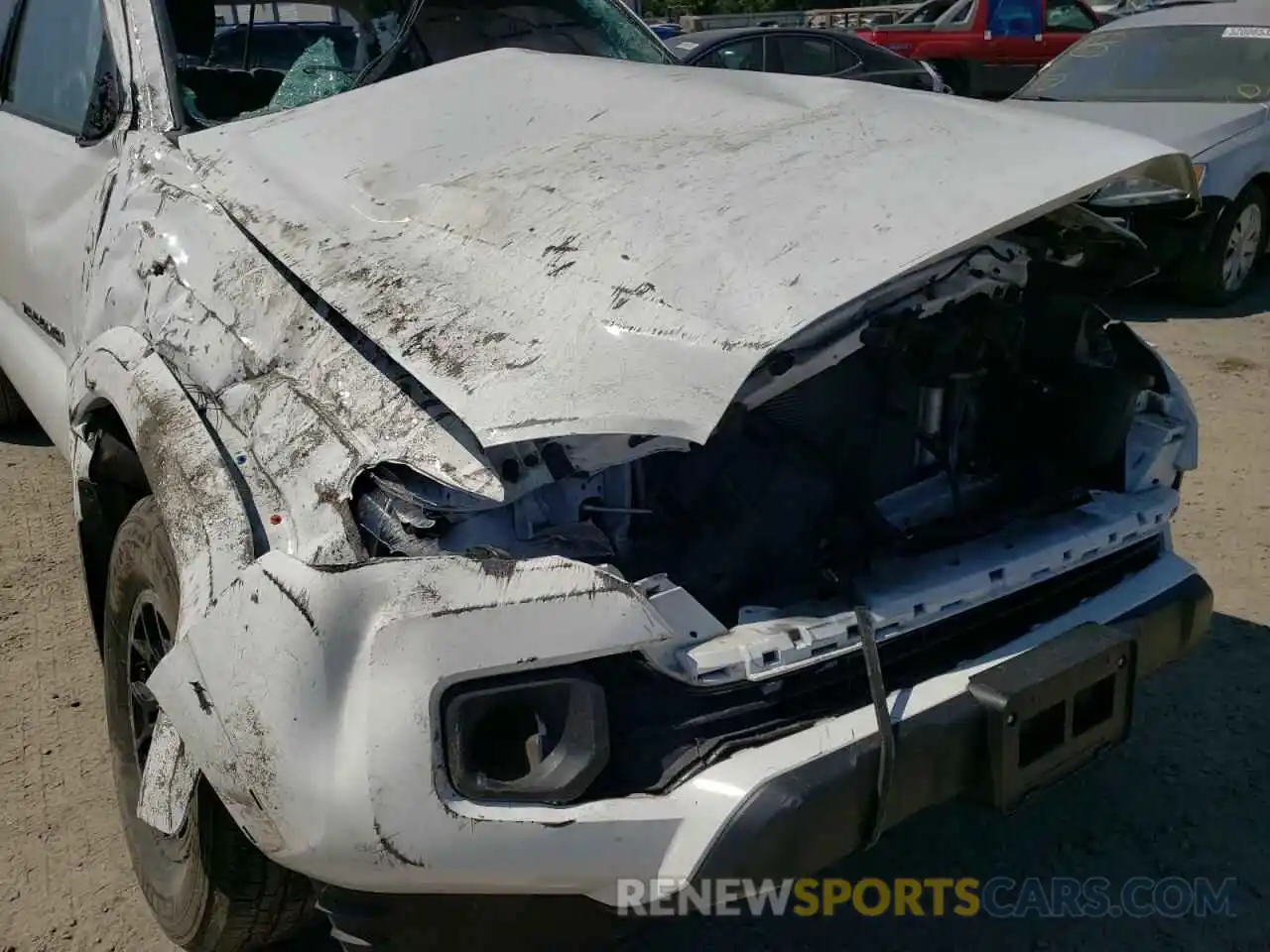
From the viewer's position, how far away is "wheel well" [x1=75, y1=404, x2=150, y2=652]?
2.47 meters

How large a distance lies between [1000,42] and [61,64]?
12017 millimetres

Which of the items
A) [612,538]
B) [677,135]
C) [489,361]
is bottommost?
[612,538]

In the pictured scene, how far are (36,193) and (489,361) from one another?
7.37 ft

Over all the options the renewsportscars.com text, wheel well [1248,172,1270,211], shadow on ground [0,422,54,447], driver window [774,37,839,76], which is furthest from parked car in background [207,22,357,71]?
driver window [774,37,839,76]

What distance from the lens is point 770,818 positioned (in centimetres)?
163

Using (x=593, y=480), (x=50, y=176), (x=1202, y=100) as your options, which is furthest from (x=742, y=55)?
(x=593, y=480)

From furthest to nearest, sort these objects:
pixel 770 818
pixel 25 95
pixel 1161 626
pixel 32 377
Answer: pixel 25 95 → pixel 32 377 → pixel 1161 626 → pixel 770 818

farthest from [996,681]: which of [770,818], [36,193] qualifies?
[36,193]

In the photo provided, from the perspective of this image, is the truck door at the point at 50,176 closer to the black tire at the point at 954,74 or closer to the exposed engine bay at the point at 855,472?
the exposed engine bay at the point at 855,472

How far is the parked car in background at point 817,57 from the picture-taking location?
32.5 feet

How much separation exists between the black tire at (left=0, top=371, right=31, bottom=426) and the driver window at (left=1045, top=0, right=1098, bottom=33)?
479 inches

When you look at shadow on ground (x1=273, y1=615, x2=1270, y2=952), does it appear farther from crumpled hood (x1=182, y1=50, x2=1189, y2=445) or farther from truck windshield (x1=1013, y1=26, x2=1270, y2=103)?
truck windshield (x1=1013, y1=26, x2=1270, y2=103)

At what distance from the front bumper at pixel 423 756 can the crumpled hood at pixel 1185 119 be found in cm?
586

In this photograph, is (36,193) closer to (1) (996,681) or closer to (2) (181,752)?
(2) (181,752)
